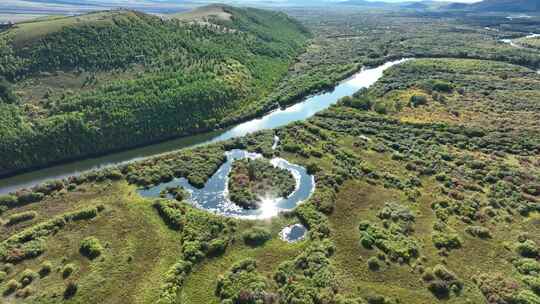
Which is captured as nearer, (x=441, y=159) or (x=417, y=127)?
(x=441, y=159)

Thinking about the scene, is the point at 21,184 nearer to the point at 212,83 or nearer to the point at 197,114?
the point at 197,114

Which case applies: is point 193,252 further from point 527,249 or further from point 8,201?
point 527,249

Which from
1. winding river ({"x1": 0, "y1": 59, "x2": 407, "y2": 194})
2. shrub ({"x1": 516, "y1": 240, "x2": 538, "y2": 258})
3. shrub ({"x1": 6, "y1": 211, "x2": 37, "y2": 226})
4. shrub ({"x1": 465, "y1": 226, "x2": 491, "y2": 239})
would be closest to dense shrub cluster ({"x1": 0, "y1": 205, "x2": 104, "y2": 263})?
shrub ({"x1": 6, "y1": 211, "x2": 37, "y2": 226})

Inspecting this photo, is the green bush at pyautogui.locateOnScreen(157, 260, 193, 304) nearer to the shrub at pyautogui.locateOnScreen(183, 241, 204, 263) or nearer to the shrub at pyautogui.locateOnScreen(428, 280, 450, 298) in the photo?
the shrub at pyautogui.locateOnScreen(183, 241, 204, 263)

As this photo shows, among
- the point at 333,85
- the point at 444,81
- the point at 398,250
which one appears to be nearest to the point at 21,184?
the point at 398,250

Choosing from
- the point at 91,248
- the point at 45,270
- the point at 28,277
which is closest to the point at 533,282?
the point at 91,248
